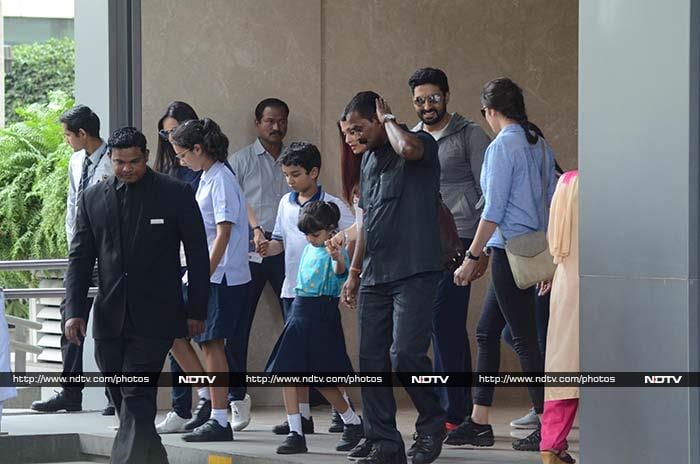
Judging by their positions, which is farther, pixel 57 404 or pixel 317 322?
pixel 57 404

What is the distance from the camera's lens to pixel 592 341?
7.05m

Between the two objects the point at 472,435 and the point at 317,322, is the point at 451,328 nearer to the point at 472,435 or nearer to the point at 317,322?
the point at 472,435

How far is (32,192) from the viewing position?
62.3 ft

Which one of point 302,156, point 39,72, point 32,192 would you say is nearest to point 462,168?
point 302,156

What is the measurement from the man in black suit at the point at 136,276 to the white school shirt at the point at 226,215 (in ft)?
2.21

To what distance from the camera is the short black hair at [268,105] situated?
11.2 m

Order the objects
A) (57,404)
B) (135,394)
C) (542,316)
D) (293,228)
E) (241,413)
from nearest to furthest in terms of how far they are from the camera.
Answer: (135,394) → (542,316) → (293,228) → (241,413) → (57,404)

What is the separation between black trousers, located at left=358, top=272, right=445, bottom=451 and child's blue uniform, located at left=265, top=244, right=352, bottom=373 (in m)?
0.95

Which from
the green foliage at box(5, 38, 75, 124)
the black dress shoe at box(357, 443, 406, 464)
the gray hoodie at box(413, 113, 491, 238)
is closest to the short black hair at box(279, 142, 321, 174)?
the gray hoodie at box(413, 113, 491, 238)

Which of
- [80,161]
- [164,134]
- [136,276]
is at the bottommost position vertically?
[136,276]

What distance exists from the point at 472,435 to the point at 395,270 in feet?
4.73

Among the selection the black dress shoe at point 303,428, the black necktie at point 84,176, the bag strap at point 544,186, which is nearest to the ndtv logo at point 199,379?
the black dress shoe at point 303,428

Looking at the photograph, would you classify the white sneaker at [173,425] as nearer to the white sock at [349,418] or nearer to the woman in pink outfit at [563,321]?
the white sock at [349,418]

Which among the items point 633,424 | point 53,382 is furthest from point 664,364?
point 53,382
